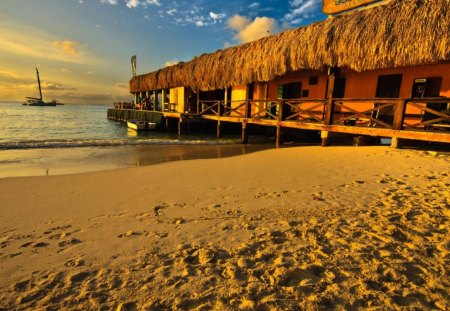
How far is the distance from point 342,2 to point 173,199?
12564 millimetres

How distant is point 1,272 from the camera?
8.10ft

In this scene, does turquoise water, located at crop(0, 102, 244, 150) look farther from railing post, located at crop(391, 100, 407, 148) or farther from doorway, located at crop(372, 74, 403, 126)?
railing post, located at crop(391, 100, 407, 148)

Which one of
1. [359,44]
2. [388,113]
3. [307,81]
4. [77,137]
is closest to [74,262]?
[359,44]

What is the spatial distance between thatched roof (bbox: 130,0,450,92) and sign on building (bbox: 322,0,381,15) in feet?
5.99

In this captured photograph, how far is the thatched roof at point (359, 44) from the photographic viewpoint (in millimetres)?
7445

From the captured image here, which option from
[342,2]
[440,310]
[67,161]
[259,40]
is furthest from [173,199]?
[342,2]

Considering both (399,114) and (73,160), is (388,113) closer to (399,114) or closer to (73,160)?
(399,114)

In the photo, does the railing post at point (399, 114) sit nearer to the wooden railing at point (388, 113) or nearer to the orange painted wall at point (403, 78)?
the wooden railing at point (388, 113)

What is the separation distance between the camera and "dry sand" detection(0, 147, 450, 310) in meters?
2.12

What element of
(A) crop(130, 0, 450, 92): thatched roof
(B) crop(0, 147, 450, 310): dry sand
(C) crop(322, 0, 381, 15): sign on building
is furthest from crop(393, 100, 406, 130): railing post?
(C) crop(322, 0, 381, 15): sign on building

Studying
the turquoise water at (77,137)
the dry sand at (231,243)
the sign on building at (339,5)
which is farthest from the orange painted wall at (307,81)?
the dry sand at (231,243)

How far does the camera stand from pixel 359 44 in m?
8.73

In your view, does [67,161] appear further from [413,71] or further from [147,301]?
[413,71]

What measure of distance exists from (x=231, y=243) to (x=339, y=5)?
13.1m
